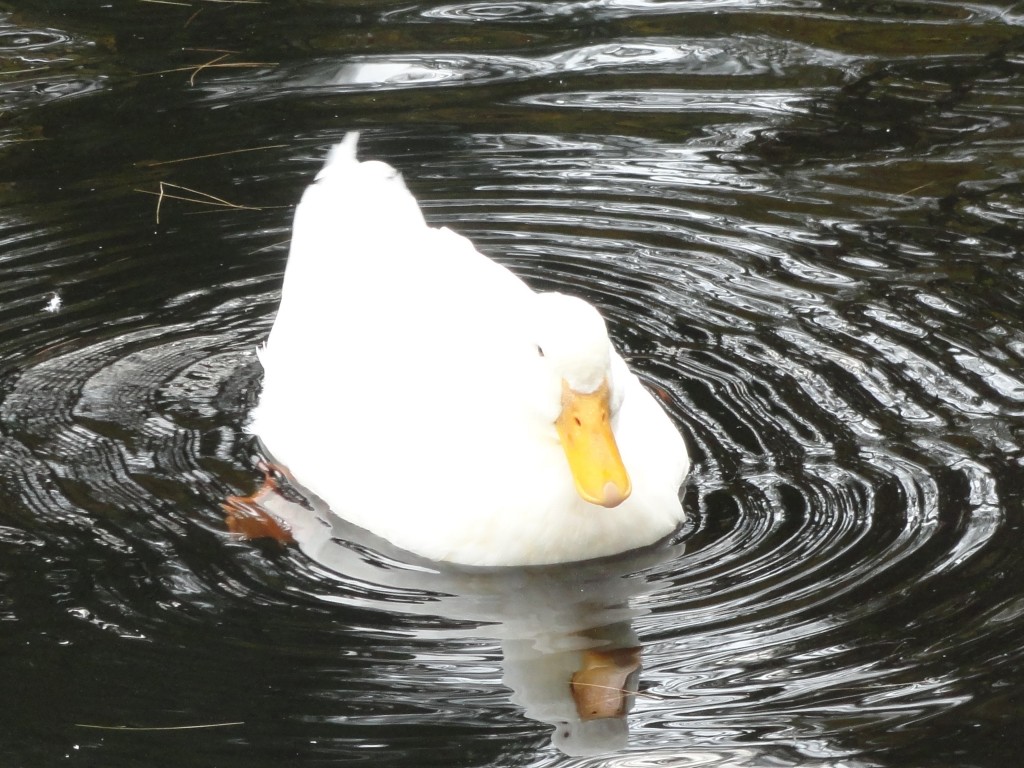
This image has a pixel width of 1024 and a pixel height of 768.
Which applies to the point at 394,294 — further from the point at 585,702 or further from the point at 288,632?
the point at 585,702

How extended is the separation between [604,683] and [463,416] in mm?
1315

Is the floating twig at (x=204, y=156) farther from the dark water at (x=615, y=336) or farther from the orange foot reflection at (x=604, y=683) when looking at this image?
the orange foot reflection at (x=604, y=683)

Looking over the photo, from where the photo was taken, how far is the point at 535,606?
219 inches

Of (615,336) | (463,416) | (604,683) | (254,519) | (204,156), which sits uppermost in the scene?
(204,156)

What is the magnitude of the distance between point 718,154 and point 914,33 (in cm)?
219

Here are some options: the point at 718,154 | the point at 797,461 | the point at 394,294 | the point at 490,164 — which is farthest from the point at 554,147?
the point at 797,461

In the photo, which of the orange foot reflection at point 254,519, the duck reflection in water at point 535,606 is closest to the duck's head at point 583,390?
the duck reflection in water at point 535,606

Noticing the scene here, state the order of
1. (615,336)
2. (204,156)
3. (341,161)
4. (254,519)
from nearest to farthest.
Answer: (254,519) → (615,336) → (341,161) → (204,156)

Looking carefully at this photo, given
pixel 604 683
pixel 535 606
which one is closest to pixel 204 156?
pixel 535 606

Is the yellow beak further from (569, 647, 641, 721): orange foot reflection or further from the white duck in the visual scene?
(569, 647, 641, 721): orange foot reflection

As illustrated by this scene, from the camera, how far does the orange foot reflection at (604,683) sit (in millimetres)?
4957

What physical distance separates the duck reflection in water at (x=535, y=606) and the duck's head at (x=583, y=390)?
401 millimetres

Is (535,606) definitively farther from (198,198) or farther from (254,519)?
(198,198)

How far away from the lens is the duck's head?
17.3ft
